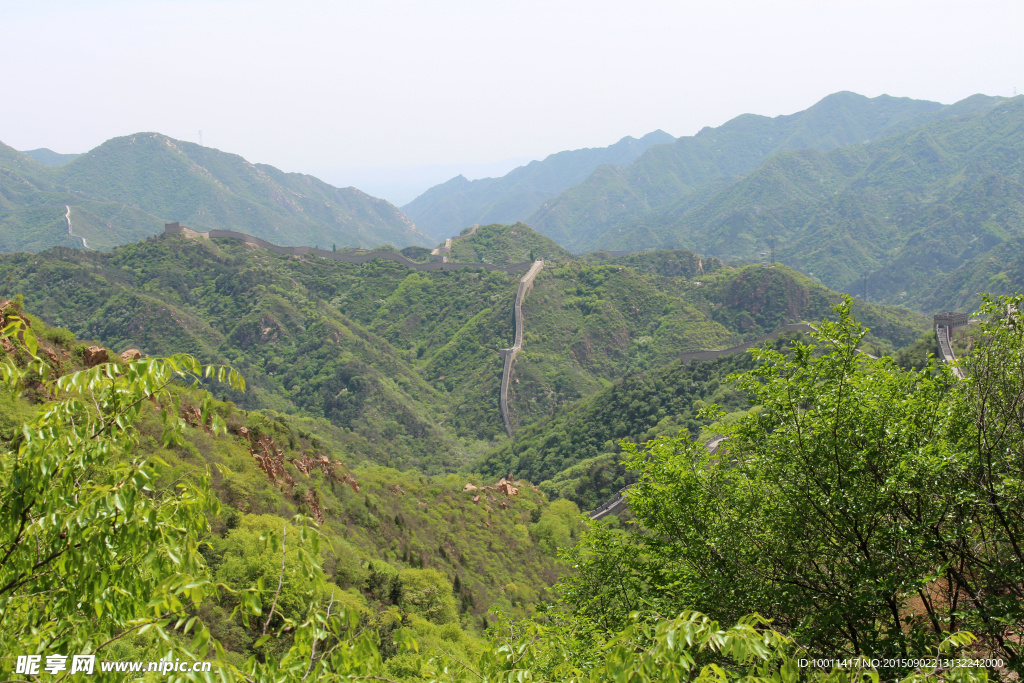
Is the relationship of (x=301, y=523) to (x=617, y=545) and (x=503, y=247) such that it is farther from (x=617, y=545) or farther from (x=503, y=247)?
(x=503, y=247)

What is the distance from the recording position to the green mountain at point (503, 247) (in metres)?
Result: 106

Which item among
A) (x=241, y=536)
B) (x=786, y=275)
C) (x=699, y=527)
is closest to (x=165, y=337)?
(x=241, y=536)

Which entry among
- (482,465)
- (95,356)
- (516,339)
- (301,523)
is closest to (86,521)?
(301,523)

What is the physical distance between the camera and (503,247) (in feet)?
364

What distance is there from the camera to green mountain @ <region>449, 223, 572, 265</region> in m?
106

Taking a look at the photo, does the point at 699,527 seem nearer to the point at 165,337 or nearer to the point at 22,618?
the point at 22,618

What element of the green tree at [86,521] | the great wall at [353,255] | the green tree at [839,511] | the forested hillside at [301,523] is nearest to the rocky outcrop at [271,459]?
the forested hillside at [301,523]

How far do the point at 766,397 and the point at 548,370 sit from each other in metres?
65.2

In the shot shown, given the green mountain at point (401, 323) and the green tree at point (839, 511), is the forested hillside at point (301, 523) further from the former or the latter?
the green mountain at point (401, 323)

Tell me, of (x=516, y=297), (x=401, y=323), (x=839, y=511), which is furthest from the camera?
(x=401, y=323)

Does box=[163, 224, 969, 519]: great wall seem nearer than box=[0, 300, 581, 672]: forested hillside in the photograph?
No

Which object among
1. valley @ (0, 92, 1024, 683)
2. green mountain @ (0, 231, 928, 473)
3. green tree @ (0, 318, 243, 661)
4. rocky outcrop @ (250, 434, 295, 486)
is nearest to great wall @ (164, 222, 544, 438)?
valley @ (0, 92, 1024, 683)

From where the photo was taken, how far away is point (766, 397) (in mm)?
11188

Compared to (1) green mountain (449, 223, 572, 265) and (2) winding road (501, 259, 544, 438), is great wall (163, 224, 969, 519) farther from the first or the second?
(1) green mountain (449, 223, 572, 265)
